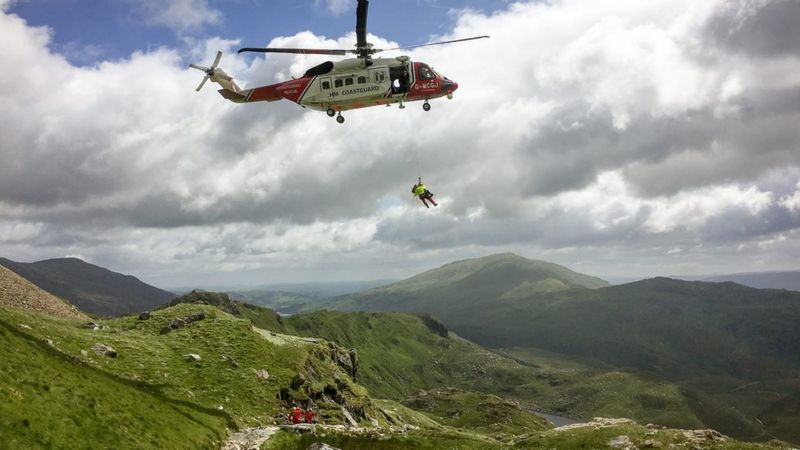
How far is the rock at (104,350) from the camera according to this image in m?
50.9

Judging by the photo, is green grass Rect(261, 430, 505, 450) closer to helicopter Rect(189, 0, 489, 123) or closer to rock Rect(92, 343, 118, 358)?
rock Rect(92, 343, 118, 358)

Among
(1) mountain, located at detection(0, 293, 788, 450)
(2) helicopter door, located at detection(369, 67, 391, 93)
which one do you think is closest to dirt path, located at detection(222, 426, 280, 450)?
(1) mountain, located at detection(0, 293, 788, 450)

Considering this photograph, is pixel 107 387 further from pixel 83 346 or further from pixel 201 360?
pixel 201 360

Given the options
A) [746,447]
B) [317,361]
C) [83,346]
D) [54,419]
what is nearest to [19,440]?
[54,419]

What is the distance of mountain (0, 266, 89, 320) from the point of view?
65.4 metres

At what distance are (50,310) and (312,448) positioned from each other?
Result: 5053 centimetres

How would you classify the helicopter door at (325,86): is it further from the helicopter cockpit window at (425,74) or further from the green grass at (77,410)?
the green grass at (77,410)

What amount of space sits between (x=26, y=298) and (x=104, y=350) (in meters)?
26.5

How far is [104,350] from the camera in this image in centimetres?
5150

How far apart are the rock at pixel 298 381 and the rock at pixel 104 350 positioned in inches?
863

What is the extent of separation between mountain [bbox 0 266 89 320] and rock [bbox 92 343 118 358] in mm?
20137

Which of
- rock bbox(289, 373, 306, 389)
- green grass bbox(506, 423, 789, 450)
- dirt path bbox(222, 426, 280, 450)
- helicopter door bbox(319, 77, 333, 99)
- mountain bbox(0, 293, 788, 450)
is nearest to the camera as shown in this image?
mountain bbox(0, 293, 788, 450)

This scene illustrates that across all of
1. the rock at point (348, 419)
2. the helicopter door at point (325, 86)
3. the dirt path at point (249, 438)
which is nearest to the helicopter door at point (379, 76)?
the helicopter door at point (325, 86)

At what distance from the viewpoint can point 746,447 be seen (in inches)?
1982
